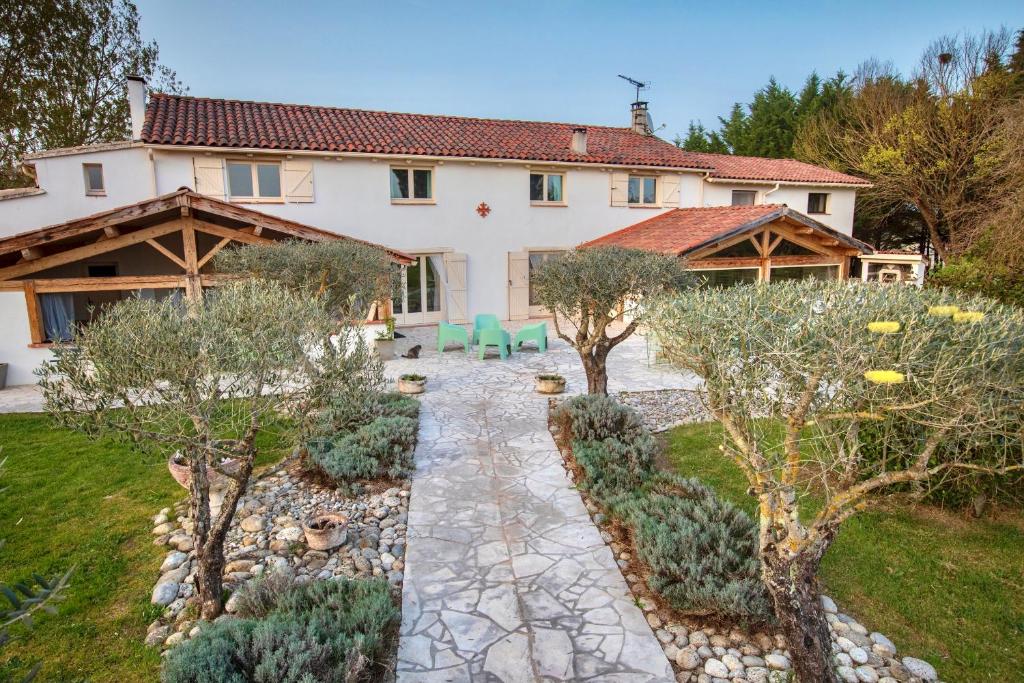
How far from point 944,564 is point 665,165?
16.5 metres

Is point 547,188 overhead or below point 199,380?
overhead

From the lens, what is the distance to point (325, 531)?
5555mm

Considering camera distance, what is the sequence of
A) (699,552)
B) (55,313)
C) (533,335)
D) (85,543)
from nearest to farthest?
(699,552)
(85,543)
(55,313)
(533,335)

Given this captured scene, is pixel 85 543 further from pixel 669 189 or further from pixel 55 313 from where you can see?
pixel 669 189

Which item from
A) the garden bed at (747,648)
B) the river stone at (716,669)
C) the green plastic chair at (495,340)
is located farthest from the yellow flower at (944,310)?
the green plastic chair at (495,340)

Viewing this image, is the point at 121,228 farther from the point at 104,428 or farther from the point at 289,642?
the point at 289,642

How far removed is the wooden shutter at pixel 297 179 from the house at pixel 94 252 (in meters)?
2.86

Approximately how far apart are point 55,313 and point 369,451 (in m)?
9.72

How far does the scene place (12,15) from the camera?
19891mm

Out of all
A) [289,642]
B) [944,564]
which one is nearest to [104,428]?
[289,642]

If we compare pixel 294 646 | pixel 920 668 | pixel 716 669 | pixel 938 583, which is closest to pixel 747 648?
pixel 716 669

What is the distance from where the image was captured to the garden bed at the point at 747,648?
405 centimetres

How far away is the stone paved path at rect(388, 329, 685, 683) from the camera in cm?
415

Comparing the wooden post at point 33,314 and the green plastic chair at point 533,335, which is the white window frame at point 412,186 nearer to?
the green plastic chair at point 533,335
